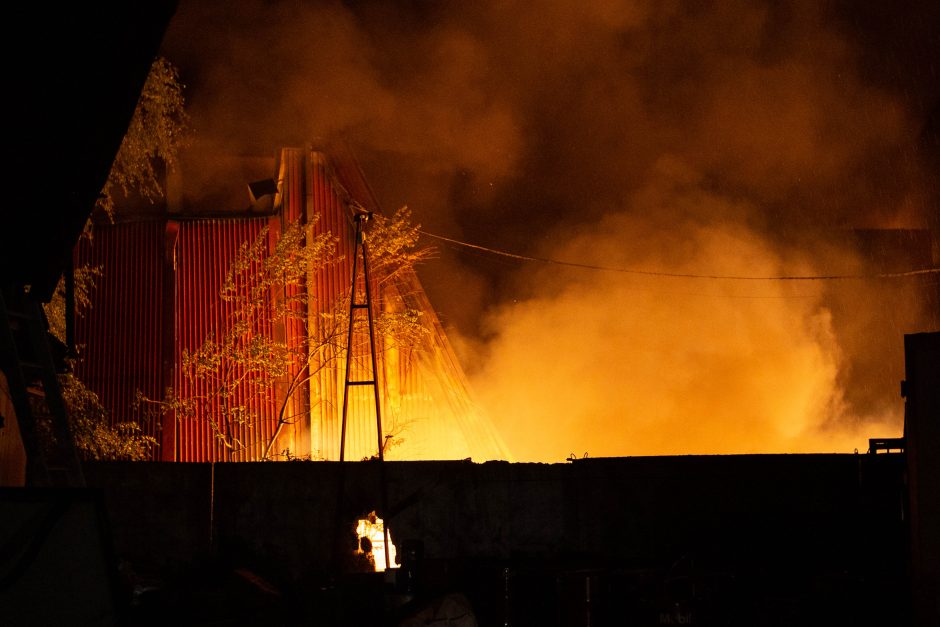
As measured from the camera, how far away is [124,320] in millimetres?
15312

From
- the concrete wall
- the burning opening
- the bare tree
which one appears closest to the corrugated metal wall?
the bare tree

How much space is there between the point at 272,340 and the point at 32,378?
9632 mm

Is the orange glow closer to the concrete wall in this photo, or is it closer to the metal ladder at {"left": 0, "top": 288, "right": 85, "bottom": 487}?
the concrete wall

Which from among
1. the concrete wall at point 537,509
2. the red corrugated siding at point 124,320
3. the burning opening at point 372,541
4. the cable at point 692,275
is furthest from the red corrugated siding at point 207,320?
the burning opening at point 372,541

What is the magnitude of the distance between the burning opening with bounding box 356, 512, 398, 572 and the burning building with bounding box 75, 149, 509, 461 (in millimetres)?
4530

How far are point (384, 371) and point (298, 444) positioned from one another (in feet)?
5.69

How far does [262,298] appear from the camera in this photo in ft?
48.1

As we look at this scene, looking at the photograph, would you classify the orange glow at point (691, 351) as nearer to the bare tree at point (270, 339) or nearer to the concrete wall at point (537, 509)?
the bare tree at point (270, 339)

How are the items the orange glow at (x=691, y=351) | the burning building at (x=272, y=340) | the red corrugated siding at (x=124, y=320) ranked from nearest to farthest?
the burning building at (x=272, y=340), the red corrugated siding at (x=124, y=320), the orange glow at (x=691, y=351)

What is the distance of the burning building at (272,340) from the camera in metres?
14.6

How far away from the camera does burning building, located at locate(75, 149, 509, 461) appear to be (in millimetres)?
14586

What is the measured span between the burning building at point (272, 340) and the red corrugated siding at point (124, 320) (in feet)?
0.06

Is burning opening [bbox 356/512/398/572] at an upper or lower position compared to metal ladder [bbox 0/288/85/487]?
lower

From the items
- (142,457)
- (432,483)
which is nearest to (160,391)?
(142,457)
